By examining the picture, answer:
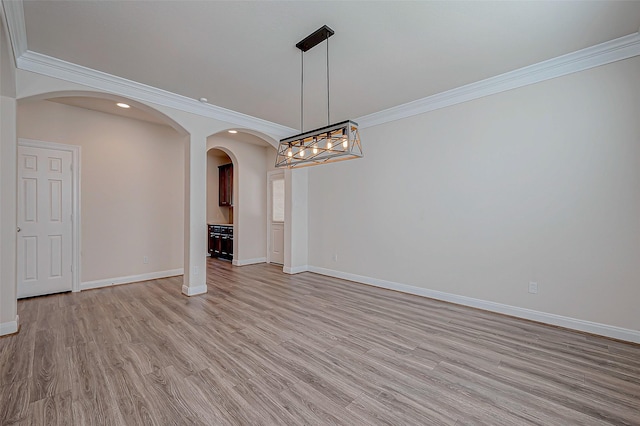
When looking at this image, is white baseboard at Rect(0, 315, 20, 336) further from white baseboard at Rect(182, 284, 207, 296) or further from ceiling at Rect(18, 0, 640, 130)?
ceiling at Rect(18, 0, 640, 130)

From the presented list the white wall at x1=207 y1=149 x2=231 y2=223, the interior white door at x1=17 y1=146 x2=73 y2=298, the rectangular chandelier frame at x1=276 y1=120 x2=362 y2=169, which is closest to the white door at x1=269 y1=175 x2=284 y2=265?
the white wall at x1=207 y1=149 x2=231 y2=223

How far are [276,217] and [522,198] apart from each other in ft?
16.3

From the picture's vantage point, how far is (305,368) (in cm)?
227

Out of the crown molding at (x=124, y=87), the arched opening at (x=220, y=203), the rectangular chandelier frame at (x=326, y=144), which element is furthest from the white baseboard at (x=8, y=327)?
the arched opening at (x=220, y=203)

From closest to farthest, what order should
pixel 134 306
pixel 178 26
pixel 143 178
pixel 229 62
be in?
pixel 178 26 → pixel 229 62 → pixel 134 306 → pixel 143 178

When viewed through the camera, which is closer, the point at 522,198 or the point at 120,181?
the point at 522,198

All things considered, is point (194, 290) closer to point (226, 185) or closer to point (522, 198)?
point (226, 185)

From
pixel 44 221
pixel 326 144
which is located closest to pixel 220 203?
pixel 44 221

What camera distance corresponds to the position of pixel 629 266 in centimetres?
275

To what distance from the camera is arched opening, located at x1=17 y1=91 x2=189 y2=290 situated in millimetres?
4238

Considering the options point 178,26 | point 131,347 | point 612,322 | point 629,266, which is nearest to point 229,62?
point 178,26

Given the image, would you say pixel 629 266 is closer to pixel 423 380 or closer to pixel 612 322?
pixel 612 322

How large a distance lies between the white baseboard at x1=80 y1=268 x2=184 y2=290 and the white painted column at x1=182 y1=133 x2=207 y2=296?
1.31 meters

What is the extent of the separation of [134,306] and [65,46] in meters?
2.98
